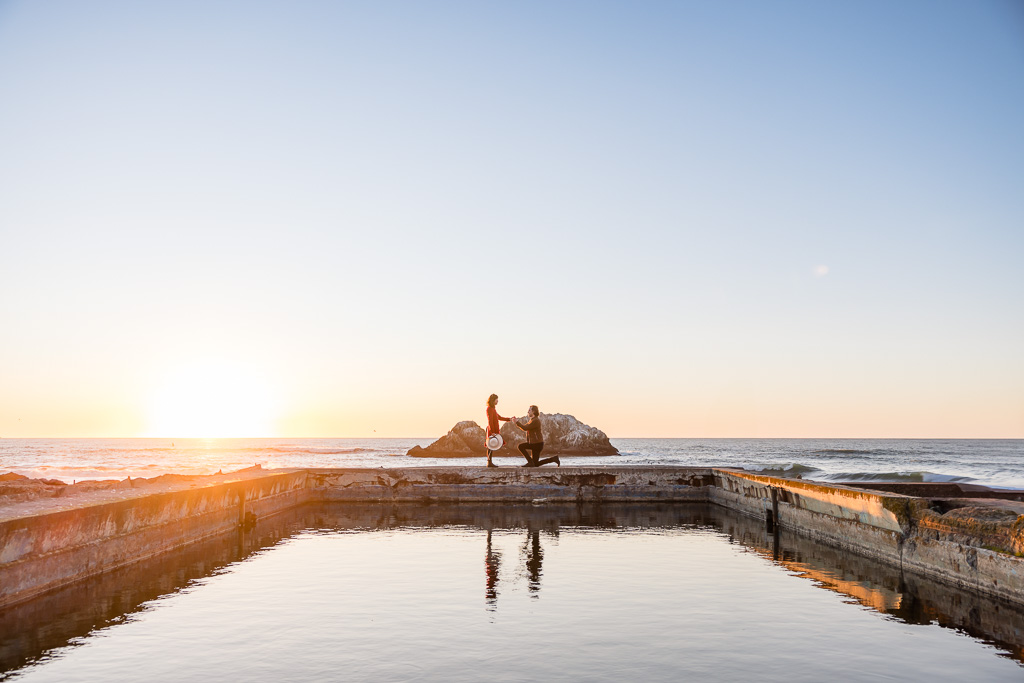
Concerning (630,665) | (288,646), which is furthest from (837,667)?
(288,646)

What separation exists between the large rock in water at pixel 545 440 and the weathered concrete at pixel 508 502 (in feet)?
180

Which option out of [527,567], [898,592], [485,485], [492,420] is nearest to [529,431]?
[492,420]

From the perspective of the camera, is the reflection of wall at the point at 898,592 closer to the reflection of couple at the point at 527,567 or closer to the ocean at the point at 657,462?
the reflection of couple at the point at 527,567

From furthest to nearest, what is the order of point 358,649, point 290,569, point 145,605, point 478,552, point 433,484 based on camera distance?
1. point 433,484
2. point 478,552
3. point 290,569
4. point 145,605
5. point 358,649

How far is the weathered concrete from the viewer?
25.7 ft

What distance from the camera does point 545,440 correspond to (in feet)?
270

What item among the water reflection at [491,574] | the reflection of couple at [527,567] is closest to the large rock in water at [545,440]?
the reflection of couple at [527,567]

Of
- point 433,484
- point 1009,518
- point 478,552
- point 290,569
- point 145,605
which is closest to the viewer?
point 145,605

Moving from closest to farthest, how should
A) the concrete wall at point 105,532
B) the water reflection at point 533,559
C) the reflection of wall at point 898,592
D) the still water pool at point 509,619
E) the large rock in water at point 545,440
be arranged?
1. the still water pool at point 509,619
2. the reflection of wall at point 898,592
3. the concrete wall at point 105,532
4. the water reflection at point 533,559
5. the large rock in water at point 545,440

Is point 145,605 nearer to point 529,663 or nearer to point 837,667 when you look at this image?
point 529,663

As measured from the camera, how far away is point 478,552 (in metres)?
11.0

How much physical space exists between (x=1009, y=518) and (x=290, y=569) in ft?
29.1

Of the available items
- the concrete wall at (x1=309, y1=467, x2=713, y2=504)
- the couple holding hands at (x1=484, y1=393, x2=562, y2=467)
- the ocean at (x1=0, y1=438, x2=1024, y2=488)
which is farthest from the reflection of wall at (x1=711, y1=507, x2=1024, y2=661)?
the ocean at (x1=0, y1=438, x2=1024, y2=488)

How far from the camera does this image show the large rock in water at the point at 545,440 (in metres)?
75.1
